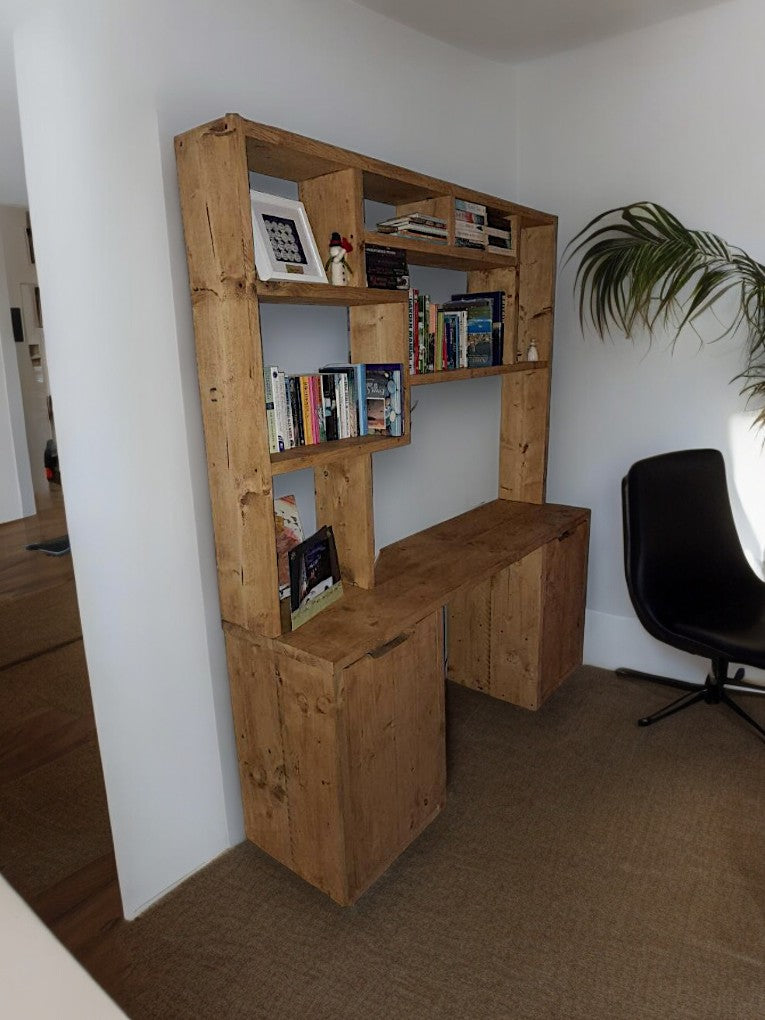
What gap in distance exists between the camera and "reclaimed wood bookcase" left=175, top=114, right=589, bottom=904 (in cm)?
170

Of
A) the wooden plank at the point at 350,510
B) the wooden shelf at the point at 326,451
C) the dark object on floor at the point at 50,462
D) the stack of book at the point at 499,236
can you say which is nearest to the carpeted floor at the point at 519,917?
the wooden plank at the point at 350,510

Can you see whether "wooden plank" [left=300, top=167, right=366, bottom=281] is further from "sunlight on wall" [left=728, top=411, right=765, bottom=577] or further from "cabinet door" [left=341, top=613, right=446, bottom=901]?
"sunlight on wall" [left=728, top=411, right=765, bottom=577]

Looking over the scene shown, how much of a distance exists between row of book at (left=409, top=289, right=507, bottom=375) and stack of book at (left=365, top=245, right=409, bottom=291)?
0.31 feet

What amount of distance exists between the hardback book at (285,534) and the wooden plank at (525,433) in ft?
4.53

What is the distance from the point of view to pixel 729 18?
8.39ft

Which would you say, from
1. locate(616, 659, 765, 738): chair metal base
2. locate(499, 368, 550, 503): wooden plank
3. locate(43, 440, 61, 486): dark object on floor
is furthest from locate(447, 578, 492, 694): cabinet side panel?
locate(43, 440, 61, 486): dark object on floor

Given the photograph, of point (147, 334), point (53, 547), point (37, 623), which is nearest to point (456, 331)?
point (147, 334)

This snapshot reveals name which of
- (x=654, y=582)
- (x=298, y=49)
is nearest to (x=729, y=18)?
(x=298, y=49)

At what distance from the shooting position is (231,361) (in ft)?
5.58

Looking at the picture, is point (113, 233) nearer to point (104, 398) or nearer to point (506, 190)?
point (104, 398)

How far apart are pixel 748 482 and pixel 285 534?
6.40 ft

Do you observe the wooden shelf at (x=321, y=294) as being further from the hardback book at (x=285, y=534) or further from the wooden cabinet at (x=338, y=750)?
the wooden cabinet at (x=338, y=750)

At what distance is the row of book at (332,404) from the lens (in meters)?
1.88

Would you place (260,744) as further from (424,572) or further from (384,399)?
(384,399)
